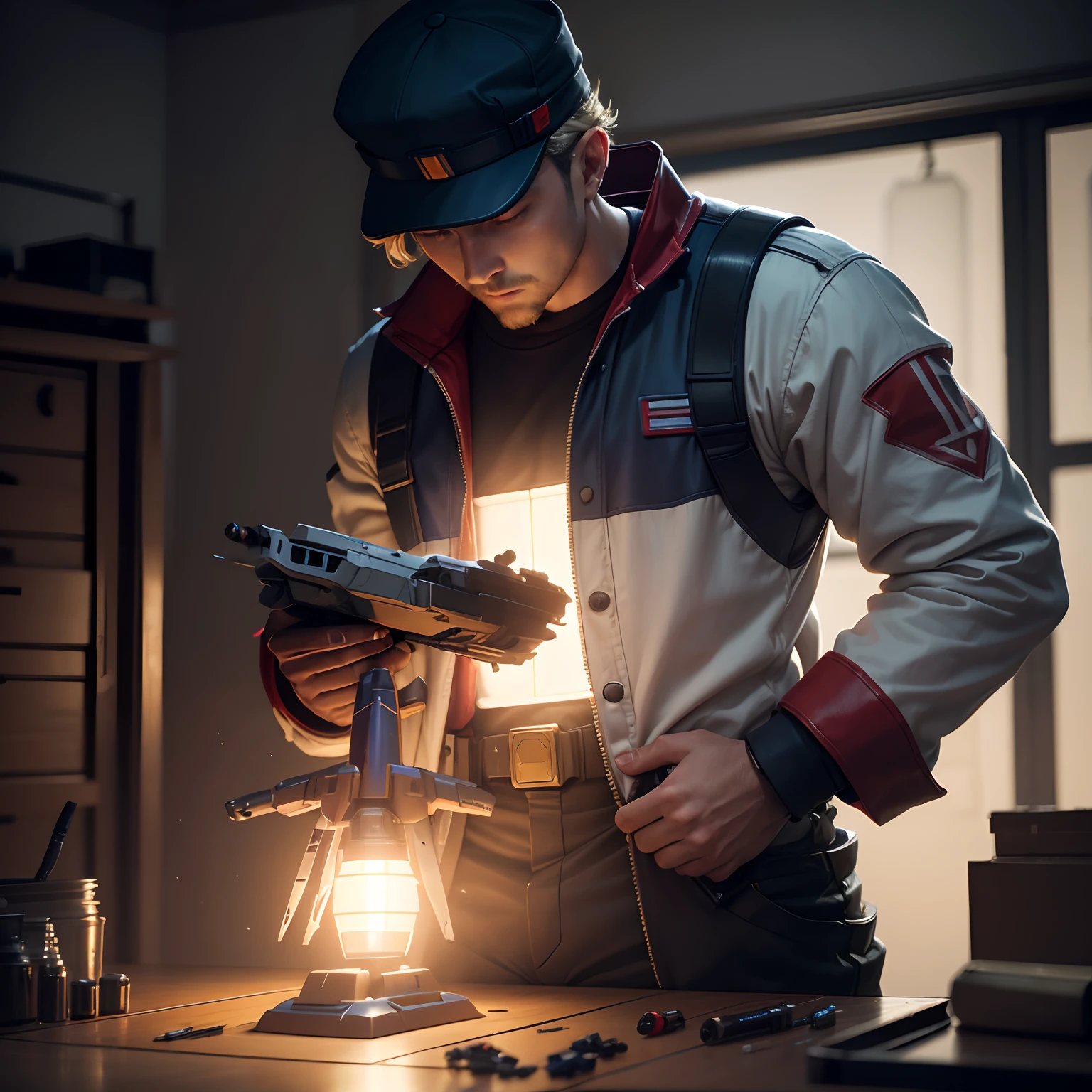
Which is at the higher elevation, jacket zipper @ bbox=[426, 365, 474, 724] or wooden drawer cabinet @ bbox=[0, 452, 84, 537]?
wooden drawer cabinet @ bbox=[0, 452, 84, 537]

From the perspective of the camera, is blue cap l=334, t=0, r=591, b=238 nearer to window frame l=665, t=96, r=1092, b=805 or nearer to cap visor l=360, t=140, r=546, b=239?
cap visor l=360, t=140, r=546, b=239

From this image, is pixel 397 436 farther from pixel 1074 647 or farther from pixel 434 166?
pixel 1074 647

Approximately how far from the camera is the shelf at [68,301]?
8.73 feet

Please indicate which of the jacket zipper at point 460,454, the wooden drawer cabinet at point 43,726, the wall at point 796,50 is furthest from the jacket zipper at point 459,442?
the wooden drawer cabinet at point 43,726

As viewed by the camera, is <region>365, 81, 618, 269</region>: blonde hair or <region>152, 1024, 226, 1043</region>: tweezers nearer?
<region>152, 1024, 226, 1043</region>: tweezers

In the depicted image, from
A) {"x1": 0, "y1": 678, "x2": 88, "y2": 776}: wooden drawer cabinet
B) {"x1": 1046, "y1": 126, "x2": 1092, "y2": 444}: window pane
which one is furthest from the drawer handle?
{"x1": 1046, "y1": 126, "x2": 1092, "y2": 444}: window pane

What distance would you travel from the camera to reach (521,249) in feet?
4.16

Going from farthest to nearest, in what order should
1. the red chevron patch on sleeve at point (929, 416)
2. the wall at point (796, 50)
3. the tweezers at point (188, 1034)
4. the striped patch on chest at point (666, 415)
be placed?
the wall at point (796, 50) → the striped patch on chest at point (666, 415) → the red chevron patch on sleeve at point (929, 416) → the tweezers at point (188, 1034)

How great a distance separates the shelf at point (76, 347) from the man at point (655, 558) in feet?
5.18

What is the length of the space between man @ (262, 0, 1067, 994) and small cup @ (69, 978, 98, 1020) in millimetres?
340

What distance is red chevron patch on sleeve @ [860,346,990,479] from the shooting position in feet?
3.85

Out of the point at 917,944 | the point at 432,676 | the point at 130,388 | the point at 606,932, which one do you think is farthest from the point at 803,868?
the point at 130,388

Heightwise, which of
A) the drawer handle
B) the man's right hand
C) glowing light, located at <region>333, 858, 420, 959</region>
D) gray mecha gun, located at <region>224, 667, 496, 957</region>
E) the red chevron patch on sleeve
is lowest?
glowing light, located at <region>333, 858, 420, 959</region>

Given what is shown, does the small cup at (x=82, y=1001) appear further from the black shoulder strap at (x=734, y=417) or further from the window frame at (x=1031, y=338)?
the window frame at (x=1031, y=338)
